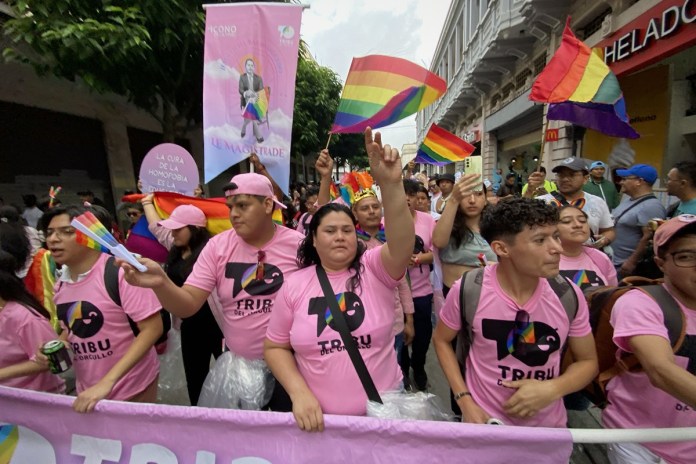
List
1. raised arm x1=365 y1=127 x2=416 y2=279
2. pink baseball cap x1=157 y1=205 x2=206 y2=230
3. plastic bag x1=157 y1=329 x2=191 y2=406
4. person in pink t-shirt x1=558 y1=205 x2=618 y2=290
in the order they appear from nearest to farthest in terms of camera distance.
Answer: raised arm x1=365 y1=127 x2=416 y2=279 → person in pink t-shirt x1=558 y1=205 x2=618 y2=290 → pink baseball cap x1=157 y1=205 x2=206 y2=230 → plastic bag x1=157 y1=329 x2=191 y2=406

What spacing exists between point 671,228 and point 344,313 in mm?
1308

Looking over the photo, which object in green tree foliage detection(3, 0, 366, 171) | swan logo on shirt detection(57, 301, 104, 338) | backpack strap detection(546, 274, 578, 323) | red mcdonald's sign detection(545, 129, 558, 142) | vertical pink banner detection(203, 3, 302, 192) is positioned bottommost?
swan logo on shirt detection(57, 301, 104, 338)

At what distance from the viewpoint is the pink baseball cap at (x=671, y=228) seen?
52.3 inches

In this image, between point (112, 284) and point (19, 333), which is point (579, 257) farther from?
point (19, 333)

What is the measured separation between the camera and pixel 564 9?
9.39m

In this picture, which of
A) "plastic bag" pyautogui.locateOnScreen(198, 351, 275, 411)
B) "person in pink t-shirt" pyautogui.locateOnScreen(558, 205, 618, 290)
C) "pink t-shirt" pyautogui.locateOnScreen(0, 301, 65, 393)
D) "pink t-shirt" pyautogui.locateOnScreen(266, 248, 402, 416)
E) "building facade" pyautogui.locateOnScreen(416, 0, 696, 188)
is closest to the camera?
"pink t-shirt" pyautogui.locateOnScreen(266, 248, 402, 416)

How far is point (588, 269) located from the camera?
87.1 inches

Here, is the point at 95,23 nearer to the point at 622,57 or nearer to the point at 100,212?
the point at 100,212

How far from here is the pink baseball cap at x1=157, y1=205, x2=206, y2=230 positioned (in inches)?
103

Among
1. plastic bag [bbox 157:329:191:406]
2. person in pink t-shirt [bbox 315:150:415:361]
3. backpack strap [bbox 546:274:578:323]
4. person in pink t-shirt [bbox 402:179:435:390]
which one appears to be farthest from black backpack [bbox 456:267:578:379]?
plastic bag [bbox 157:329:191:406]

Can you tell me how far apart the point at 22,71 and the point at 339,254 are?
889 centimetres

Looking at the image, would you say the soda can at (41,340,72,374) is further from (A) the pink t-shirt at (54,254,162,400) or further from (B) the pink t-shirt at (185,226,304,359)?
(B) the pink t-shirt at (185,226,304,359)

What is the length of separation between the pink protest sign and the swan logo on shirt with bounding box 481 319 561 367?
288 cm

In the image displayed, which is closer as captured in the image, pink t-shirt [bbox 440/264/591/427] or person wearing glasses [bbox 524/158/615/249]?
pink t-shirt [bbox 440/264/591/427]
